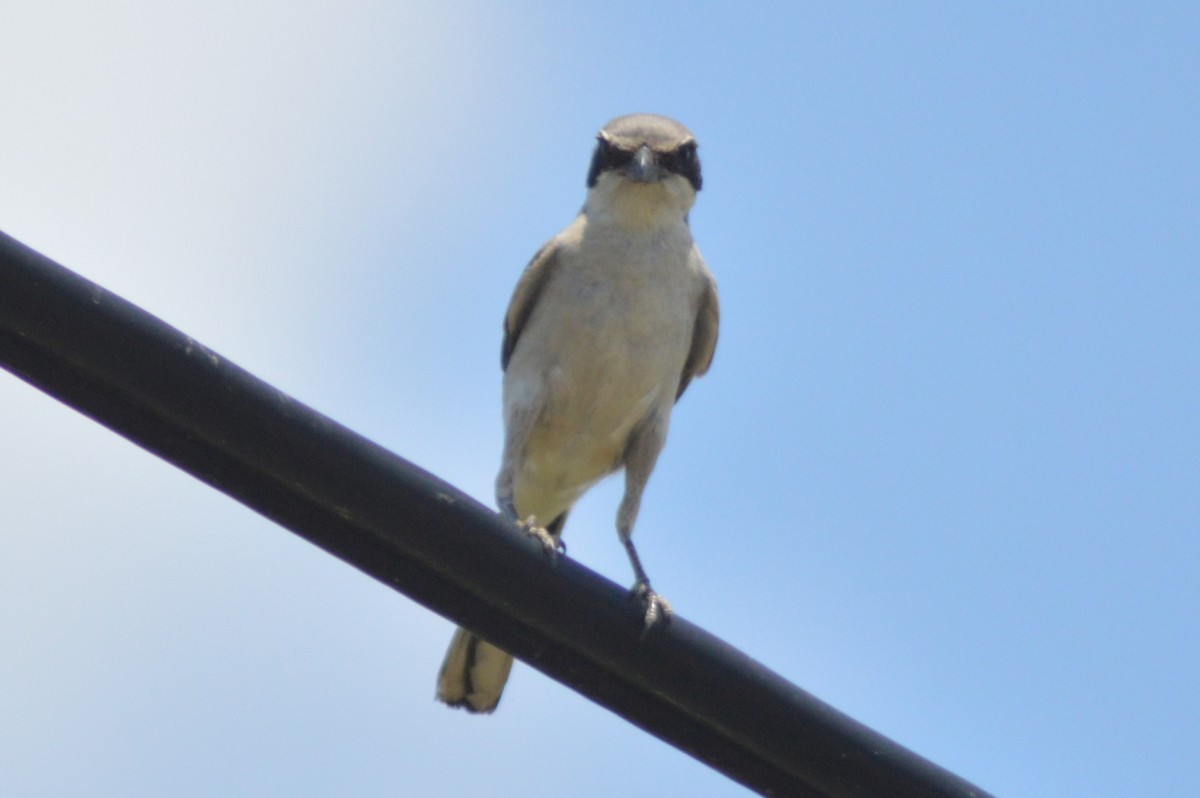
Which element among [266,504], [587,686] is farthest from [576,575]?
[266,504]

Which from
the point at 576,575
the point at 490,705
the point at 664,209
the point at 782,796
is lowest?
the point at 782,796

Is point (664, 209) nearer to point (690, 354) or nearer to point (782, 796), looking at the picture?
point (690, 354)

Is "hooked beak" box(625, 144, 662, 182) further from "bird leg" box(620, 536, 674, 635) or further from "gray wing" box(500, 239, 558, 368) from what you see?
"bird leg" box(620, 536, 674, 635)

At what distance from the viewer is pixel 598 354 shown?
24.5 feet

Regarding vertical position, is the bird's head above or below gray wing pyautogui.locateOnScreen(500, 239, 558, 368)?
above

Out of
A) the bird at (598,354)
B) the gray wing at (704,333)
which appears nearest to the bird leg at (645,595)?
the bird at (598,354)

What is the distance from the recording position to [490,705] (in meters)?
7.28

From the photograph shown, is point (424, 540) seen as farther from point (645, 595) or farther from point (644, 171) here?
point (644, 171)

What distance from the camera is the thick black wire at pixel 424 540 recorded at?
3090mm

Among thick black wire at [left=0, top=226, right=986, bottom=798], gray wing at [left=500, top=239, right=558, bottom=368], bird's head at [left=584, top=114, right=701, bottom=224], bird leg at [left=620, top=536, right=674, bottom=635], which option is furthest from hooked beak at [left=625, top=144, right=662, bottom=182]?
thick black wire at [left=0, top=226, right=986, bottom=798]

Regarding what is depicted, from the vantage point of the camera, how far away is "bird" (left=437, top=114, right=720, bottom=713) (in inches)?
294

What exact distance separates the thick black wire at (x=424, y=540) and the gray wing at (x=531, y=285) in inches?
174

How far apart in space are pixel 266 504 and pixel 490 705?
4.14m

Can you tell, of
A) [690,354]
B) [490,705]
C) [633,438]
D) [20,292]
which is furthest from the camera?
[690,354]
